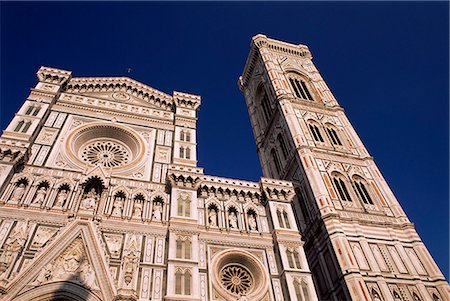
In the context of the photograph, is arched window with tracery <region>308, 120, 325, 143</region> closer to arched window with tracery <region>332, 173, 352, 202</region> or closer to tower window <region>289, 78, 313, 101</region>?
arched window with tracery <region>332, 173, 352, 202</region>

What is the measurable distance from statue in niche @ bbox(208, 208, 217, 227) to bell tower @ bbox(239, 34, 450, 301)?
6272mm

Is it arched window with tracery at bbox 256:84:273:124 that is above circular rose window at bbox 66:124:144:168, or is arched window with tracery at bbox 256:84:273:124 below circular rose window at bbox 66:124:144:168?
above

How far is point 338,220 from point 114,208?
1195 centimetres

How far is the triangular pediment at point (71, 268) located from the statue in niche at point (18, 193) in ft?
9.21

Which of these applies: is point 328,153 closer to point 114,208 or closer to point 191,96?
point 191,96

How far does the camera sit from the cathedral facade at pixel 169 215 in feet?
46.1

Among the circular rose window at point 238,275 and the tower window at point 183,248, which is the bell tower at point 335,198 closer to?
the circular rose window at point 238,275

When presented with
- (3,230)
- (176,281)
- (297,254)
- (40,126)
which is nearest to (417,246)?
(297,254)

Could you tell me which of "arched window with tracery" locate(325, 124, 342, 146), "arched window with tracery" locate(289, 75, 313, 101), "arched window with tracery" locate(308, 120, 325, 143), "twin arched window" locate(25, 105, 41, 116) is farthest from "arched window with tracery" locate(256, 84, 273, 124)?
"twin arched window" locate(25, 105, 41, 116)

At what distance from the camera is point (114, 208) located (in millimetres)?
16703

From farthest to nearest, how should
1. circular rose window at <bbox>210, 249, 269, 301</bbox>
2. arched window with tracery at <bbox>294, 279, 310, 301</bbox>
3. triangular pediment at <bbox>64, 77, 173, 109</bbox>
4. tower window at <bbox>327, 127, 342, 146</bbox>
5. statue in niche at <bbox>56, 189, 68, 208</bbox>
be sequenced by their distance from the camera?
1. tower window at <bbox>327, 127, 342, 146</bbox>
2. triangular pediment at <bbox>64, 77, 173, 109</bbox>
3. statue in niche at <bbox>56, 189, 68, 208</bbox>
4. circular rose window at <bbox>210, 249, 269, 301</bbox>
5. arched window with tracery at <bbox>294, 279, 310, 301</bbox>

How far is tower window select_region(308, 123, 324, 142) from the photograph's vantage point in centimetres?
2626

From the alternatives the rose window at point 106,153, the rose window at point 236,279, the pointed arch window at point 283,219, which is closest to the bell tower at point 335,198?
the pointed arch window at point 283,219

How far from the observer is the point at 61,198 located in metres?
16.2
